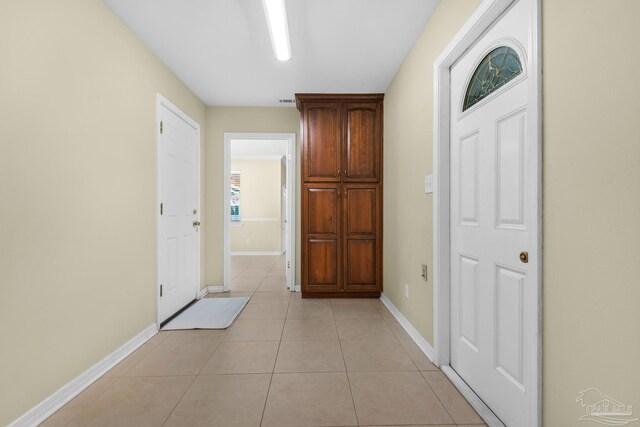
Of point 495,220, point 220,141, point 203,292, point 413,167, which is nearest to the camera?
point 495,220

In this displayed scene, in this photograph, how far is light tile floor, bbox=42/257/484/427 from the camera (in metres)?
1.60

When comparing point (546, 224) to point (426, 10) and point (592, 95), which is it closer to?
point (592, 95)

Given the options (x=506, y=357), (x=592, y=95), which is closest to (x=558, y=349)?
(x=506, y=357)

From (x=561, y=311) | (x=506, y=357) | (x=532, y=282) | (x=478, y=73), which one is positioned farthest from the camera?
(x=478, y=73)

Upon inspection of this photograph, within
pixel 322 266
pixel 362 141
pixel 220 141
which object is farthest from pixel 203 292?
pixel 362 141

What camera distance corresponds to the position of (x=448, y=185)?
83.5 inches

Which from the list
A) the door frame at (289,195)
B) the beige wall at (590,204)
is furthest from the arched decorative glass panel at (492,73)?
the door frame at (289,195)

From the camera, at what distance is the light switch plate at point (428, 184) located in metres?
2.26

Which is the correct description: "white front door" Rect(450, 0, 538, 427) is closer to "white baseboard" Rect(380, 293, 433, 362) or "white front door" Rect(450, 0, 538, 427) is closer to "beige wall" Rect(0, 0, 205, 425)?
"white baseboard" Rect(380, 293, 433, 362)

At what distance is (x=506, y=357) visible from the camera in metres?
1.51

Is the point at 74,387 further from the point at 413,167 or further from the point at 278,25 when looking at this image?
the point at 413,167

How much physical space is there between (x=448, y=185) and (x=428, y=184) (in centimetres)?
21

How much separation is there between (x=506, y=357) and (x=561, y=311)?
0.52 metres

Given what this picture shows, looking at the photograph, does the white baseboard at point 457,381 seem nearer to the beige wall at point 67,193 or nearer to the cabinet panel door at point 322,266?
the cabinet panel door at point 322,266
